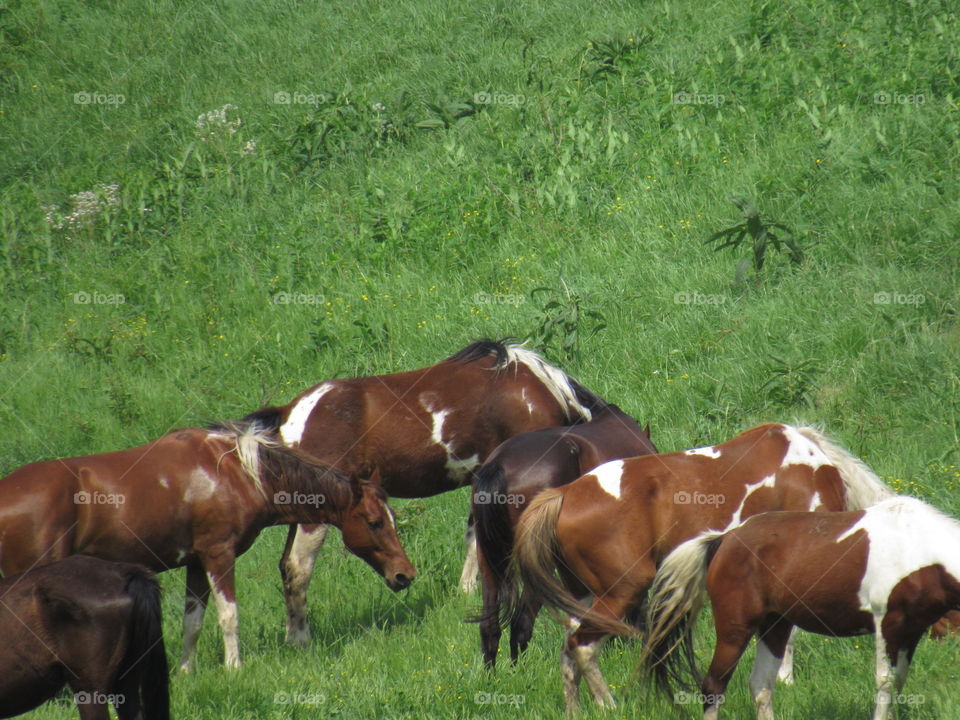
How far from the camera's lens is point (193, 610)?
7.98 metres

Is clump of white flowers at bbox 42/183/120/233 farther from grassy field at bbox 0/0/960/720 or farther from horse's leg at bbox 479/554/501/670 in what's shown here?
horse's leg at bbox 479/554/501/670

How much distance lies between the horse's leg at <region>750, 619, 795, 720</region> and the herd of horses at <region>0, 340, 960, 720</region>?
1 cm

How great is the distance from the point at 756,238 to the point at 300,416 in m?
5.06

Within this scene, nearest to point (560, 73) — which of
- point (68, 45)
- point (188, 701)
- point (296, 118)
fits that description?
point (296, 118)

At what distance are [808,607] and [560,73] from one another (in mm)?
11670

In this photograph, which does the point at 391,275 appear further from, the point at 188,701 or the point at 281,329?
the point at 188,701

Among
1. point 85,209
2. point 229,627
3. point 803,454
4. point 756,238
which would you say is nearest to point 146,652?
point 229,627

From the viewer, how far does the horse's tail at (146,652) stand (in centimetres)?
574

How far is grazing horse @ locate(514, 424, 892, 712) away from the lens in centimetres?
648

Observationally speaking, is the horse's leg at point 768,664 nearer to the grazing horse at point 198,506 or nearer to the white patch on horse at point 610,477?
the white patch on horse at point 610,477

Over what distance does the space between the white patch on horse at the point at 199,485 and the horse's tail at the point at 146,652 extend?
213cm

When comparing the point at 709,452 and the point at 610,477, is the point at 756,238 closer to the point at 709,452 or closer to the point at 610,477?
the point at 709,452

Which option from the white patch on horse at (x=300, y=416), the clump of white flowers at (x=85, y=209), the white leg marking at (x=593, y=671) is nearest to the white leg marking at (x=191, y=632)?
the white patch on horse at (x=300, y=416)

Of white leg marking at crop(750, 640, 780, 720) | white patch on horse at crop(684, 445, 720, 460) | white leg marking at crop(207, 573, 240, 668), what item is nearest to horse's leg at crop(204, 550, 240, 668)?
white leg marking at crop(207, 573, 240, 668)
